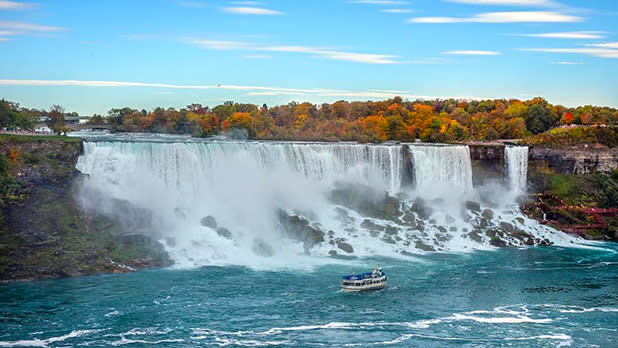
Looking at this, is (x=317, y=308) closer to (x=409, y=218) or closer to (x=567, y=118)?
(x=409, y=218)

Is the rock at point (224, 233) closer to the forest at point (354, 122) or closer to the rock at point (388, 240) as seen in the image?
the rock at point (388, 240)

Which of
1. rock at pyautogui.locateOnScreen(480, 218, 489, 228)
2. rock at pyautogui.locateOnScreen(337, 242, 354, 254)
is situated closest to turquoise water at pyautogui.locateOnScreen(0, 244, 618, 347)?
rock at pyautogui.locateOnScreen(337, 242, 354, 254)

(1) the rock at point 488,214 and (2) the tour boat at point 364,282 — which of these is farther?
(1) the rock at point 488,214

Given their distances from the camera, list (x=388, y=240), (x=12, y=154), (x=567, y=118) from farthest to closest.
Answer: (x=567, y=118)
(x=388, y=240)
(x=12, y=154)

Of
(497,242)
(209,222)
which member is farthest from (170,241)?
(497,242)

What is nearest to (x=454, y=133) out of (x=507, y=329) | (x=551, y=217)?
(x=551, y=217)

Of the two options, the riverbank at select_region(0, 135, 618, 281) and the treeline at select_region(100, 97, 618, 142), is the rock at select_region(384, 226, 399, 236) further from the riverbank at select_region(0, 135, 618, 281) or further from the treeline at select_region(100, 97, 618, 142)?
the treeline at select_region(100, 97, 618, 142)

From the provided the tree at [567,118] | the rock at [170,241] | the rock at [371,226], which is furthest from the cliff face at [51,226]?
the tree at [567,118]
